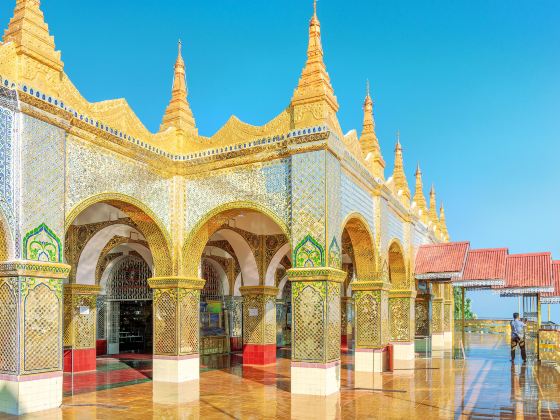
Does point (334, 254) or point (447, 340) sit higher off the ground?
point (334, 254)

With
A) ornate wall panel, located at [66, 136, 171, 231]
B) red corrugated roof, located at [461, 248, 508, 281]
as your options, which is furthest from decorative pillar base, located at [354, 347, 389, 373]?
ornate wall panel, located at [66, 136, 171, 231]

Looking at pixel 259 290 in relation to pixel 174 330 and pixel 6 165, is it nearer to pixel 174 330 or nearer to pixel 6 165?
pixel 174 330

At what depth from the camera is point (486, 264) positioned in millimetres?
13570

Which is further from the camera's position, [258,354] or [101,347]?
[101,347]

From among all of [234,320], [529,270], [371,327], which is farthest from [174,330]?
[529,270]

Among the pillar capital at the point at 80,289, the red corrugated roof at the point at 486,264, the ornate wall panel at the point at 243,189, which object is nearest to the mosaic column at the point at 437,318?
the red corrugated roof at the point at 486,264

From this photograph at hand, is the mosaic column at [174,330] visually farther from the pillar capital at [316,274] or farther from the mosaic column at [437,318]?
the mosaic column at [437,318]

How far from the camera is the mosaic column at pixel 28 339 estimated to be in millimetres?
6691

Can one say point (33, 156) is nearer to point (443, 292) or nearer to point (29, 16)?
point (29, 16)

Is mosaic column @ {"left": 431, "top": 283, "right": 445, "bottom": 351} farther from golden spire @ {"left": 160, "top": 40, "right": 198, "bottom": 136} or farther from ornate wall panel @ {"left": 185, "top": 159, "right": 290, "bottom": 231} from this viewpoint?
golden spire @ {"left": 160, "top": 40, "right": 198, "bottom": 136}

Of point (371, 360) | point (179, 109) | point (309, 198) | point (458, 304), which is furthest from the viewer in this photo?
point (458, 304)

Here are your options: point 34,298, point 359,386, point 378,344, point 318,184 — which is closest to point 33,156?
point 34,298

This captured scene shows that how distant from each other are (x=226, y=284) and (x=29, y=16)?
9.66m

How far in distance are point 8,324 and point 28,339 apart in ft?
1.00
